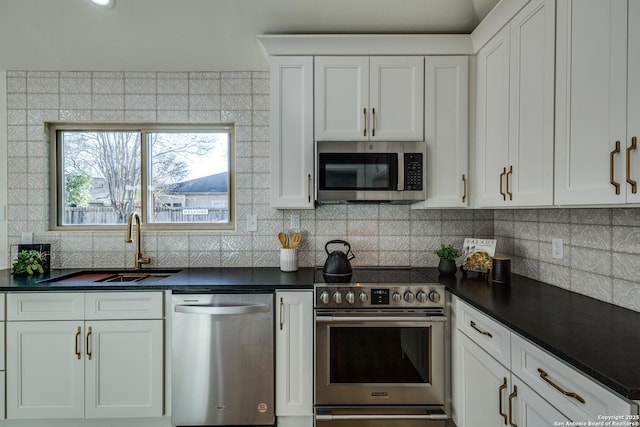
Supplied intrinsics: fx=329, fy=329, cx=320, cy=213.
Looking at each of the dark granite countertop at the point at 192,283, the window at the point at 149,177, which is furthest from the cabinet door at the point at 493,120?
the window at the point at 149,177

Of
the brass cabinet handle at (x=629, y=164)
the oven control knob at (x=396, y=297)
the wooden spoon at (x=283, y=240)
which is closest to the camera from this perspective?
the brass cabinet handle at (x=629, y=164)

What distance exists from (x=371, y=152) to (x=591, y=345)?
145 centimetres

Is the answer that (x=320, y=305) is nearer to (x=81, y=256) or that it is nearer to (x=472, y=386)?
(x=472, y=386)

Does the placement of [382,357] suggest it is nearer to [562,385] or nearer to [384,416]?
[384,416]

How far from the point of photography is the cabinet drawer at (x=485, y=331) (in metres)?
1.36

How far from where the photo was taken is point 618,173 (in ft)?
3.64

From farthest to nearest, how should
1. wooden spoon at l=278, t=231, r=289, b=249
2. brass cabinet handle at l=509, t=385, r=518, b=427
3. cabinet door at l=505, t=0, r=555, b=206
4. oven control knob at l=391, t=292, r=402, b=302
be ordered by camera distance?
1. wooden spoon at l=278, t=231, r=289, b=249
2. oven control knob at l=391, t=292, r=402, b=302
3. cabinet door at l=505, t=0, r=555, b=206
4. brass cabinet handle at l=509, t=385, r=518, b=427

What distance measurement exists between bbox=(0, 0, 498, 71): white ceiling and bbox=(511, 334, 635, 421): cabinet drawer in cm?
194

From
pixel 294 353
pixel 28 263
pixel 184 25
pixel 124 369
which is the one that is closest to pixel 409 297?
pixel 294 353

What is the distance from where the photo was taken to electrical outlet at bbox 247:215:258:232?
2.54 m

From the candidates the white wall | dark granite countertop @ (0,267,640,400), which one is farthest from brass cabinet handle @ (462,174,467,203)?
the white wall

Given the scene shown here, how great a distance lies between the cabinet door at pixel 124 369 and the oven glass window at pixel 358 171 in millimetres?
1369

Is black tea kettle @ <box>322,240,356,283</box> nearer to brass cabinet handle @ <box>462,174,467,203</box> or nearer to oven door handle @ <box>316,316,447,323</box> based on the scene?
oven door handle @ <box>316,316,447,323</box>

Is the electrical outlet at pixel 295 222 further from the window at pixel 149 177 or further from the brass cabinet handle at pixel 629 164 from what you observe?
the brass cabinet handle at pixel 629 164
